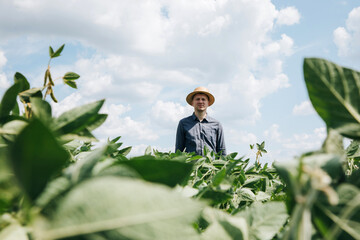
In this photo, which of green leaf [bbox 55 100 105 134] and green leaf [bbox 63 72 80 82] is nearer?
green leaf [bbox 55 100 105 134]

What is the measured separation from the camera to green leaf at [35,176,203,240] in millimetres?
277

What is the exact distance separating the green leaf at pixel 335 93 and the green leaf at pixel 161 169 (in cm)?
24

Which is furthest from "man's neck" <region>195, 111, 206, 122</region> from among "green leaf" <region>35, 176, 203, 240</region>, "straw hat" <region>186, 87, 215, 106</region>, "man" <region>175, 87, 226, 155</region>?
"green leaf" <region>35, 176, 203, 240</region>

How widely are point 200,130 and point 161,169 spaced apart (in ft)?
22.0

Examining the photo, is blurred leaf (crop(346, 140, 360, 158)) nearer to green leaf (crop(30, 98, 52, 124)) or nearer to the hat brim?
green leaf (crop(30, 98, 52, 124))

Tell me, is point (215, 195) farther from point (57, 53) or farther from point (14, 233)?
point (57, 53)

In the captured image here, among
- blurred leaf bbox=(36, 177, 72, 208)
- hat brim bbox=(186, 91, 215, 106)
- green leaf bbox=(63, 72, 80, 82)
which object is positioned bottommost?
blurred leaf bbox=(36, 177, 72, 208)

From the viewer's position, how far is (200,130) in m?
7.07

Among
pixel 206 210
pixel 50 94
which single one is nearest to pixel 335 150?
pixel 206 210

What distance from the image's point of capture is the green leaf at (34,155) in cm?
31

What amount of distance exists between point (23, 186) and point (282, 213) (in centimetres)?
39

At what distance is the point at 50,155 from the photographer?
1.04ft

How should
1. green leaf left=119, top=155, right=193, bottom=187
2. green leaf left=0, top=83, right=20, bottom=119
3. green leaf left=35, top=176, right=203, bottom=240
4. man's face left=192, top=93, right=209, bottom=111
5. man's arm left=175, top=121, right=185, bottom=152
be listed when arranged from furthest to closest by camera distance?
man's face left=192, top=93, right=209, bottom=111
man's arm left=175, top=121, right=185, bottom=152
green leaf left=0, top=83, right=20, bottom=119
green leaf left=119, top=155, right=193, bottom=187
green leaf left=35, top=176, right=203, bottom=240

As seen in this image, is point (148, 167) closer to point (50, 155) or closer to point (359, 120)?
point (50, 155)
